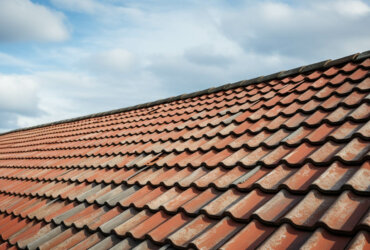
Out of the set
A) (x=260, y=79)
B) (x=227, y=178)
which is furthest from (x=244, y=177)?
(x=260, y=79)

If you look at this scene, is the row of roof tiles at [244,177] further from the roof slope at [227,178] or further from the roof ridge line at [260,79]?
the roof ridge line at [260,79]

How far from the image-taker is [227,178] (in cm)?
271

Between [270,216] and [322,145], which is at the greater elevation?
[322,145]

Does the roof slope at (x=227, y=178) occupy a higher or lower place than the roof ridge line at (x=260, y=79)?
lower

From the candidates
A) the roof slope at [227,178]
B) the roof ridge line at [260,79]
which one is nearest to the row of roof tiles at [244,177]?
the roof slope at [227,178]

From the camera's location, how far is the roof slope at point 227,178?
76.6 inches

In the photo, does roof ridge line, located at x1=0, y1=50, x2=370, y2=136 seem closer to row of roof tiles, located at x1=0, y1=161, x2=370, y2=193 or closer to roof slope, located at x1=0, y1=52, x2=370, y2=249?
roof slope, located at x1=0, y1=52, x2=370, y2=249

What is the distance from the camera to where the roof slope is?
195 cm

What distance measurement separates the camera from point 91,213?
3.13 m

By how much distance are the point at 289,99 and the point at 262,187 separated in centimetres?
179

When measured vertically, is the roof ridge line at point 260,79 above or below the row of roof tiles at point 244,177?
above

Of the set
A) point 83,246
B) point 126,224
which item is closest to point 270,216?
point 126,224

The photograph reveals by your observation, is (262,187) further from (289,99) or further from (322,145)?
(289,99)

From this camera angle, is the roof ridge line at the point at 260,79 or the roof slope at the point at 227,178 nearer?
the roof slope at the point at 227,178
